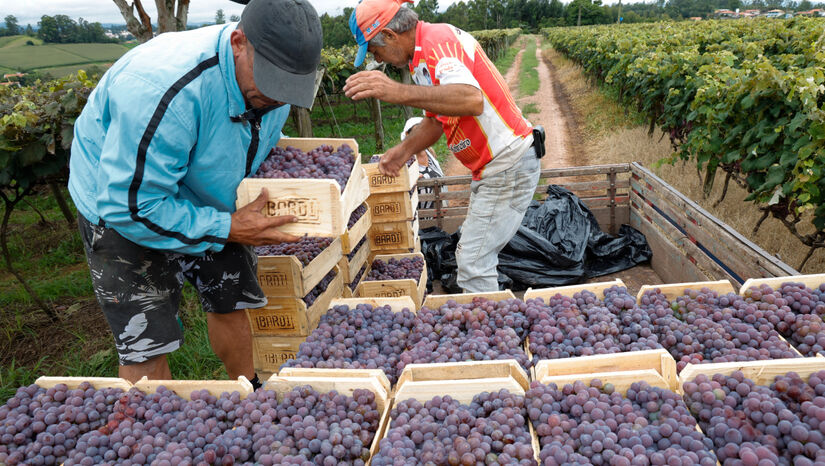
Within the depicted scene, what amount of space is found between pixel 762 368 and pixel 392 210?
282cm

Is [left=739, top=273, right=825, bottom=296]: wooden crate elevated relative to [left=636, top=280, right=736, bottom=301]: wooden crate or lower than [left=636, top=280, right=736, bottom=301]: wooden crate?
elevated

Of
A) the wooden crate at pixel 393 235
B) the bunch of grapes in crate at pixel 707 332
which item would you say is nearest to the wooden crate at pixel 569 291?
the bunch of grapes in crate at pixel 707 332

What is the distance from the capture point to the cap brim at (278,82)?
1916 millimetres

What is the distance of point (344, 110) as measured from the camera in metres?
16.7

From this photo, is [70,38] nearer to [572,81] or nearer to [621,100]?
[572,81]

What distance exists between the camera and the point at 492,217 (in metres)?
3.08

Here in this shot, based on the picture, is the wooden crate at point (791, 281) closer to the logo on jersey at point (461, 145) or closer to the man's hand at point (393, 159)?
the logo on jersey at point (461, 145)

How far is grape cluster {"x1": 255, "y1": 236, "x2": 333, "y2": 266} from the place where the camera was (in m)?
3.19

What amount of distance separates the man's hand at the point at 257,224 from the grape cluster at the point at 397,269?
171 centimetres

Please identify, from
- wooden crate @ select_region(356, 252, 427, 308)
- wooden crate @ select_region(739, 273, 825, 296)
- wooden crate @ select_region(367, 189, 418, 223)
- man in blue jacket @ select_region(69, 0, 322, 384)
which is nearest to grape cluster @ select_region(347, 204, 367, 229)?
wooden crate @ select_region(367, 189, 418, 223)

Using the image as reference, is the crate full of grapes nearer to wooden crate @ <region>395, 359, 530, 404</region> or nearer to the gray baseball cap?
the gray baseball cap

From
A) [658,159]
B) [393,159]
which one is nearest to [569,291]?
[393,159]

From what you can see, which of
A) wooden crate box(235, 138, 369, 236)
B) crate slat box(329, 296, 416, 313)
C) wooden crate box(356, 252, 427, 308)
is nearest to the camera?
wooden crate box(235, 138, 369, 236)

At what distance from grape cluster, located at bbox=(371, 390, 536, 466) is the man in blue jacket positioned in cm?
99
